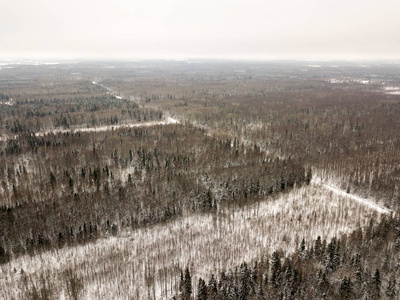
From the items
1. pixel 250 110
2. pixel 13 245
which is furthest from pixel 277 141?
pixel 13 245

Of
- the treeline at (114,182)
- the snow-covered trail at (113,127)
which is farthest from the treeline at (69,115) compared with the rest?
the treeline at (114,182)

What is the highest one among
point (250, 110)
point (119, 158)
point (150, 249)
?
point (250, 110)

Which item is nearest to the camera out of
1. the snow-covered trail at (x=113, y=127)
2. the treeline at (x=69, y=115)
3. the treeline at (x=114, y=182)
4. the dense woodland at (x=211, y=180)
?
the dense woodland at (x=211, y=180)

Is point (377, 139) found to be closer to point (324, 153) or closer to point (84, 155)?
point (324, 153)

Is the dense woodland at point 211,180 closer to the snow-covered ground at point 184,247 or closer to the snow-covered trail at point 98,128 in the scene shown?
the snow-covered ground at point 184,247

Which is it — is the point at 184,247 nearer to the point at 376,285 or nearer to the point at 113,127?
the point at 376,285

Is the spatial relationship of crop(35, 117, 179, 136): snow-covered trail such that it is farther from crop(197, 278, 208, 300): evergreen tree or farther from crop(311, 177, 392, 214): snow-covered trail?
crop(197, 278, 208, 300): evergreen tree
